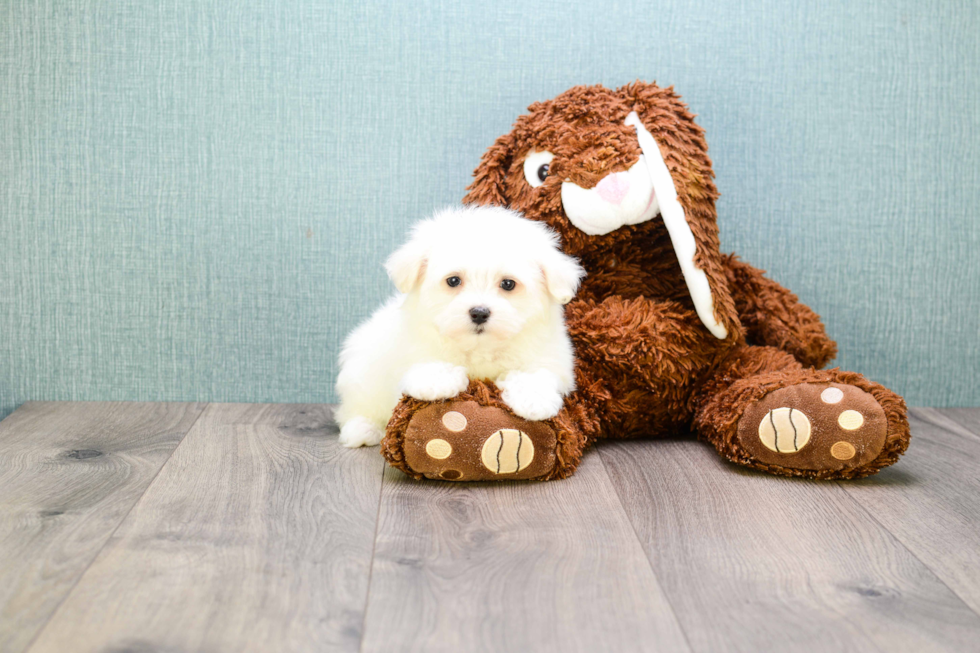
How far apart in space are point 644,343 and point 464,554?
606 mm

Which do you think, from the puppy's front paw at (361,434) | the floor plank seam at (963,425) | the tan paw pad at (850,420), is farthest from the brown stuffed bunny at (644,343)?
the floor plank seam at (963,425)

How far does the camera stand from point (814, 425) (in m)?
1.38

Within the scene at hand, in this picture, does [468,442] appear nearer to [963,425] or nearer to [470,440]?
[470,440]

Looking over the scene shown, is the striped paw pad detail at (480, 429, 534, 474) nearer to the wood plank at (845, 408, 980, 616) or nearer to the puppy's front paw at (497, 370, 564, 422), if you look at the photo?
the puppy's front paw at (497, 370, 564, 422)

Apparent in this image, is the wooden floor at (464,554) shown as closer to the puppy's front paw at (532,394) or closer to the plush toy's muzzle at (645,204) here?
the puppy's front paw at (532,394)

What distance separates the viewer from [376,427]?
5.20 ft

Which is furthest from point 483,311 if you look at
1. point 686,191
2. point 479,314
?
point 686,191

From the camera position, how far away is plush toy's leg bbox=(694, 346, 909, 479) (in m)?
1.37

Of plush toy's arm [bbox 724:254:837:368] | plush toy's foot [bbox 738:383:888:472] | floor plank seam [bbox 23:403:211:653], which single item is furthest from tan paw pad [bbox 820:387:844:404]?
floor plank seam [bbox 23:403:211:653]

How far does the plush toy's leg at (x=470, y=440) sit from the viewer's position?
51.9 inches

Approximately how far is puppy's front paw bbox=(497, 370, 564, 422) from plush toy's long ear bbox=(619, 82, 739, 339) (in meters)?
0.35

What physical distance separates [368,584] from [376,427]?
1.92ft

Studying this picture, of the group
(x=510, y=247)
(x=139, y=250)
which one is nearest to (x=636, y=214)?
(x=510, y=247)

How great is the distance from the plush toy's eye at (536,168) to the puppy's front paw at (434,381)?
433 mm
